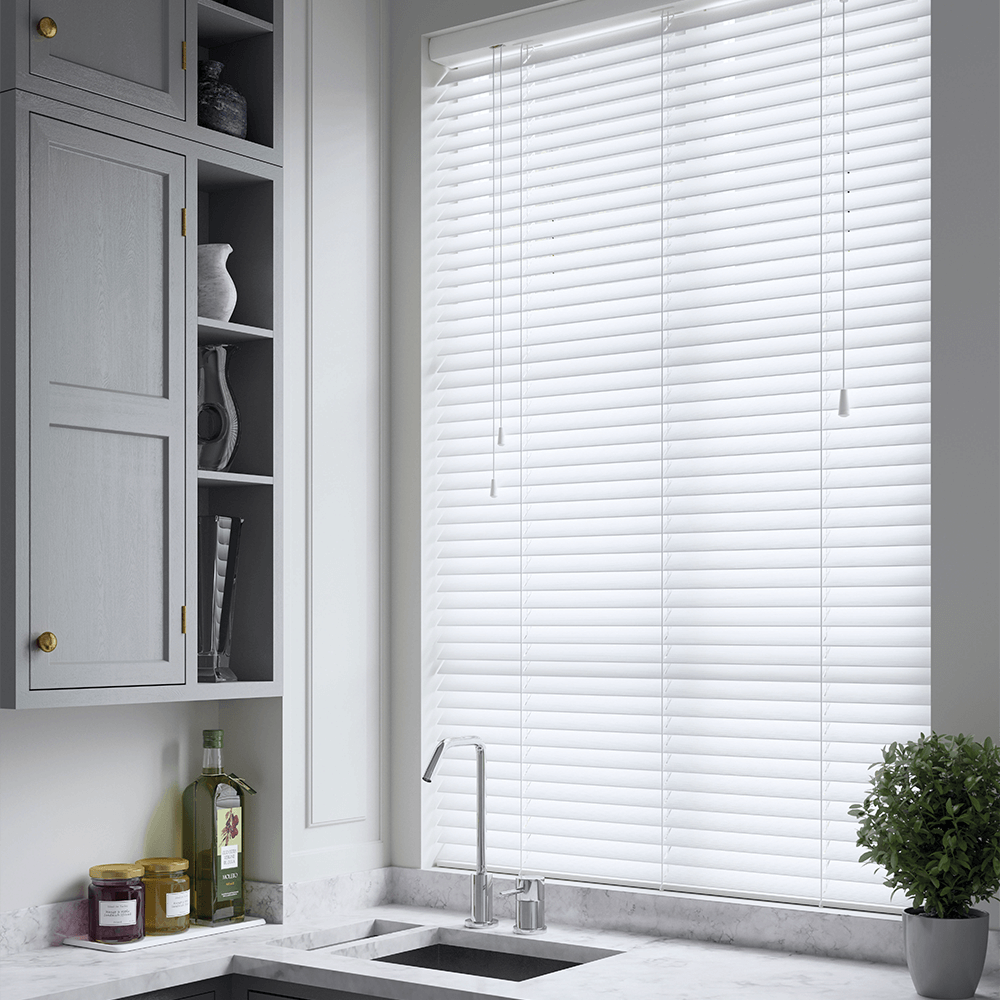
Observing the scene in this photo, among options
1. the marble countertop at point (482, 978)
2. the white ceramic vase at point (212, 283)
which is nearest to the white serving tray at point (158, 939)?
the marble countertop at point (482, 978)

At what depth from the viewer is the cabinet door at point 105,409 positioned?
2.26 m

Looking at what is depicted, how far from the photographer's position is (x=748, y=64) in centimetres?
266

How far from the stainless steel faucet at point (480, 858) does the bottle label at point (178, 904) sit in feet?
1.78

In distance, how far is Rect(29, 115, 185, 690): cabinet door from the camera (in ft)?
7.40

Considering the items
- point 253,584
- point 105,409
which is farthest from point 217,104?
point 253,584

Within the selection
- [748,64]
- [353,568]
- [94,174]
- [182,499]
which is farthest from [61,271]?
[748,64]

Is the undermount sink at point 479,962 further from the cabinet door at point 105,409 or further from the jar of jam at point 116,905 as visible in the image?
the cabinet door at point 105,409

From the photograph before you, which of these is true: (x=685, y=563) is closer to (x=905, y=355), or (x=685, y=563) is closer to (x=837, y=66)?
(x=905, y=355)

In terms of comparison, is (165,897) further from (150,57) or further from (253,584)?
(150,57)

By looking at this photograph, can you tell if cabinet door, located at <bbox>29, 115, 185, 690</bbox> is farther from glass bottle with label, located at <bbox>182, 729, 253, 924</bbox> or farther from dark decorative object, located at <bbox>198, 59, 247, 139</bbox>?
glass bottle with label, located at <bbox>182, 729, 253, 924</bbox>

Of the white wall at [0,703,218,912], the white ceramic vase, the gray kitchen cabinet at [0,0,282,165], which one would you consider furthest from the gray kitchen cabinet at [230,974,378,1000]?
the gray kitchen cabinet at [0,0,282,165]

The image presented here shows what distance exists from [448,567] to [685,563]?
2.01ft

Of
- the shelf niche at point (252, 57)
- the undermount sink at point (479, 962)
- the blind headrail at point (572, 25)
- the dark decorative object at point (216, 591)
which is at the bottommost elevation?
the undermount sink at point (479, 962)

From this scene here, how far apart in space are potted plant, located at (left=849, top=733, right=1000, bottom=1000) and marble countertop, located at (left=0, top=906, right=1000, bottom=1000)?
0.09m
